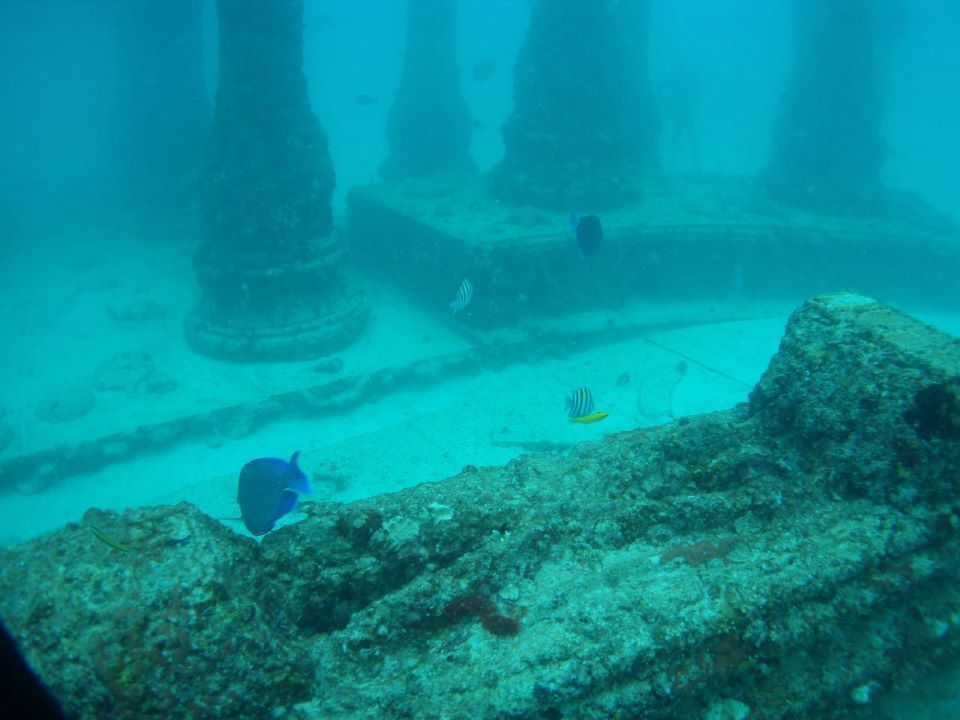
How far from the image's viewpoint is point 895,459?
2107 millimetres

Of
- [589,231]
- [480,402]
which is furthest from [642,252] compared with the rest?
[589,231]

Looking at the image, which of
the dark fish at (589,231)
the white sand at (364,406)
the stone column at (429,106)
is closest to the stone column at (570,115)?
the white sand at (364,406)

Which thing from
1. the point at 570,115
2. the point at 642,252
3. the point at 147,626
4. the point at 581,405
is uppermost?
the point at 570,115

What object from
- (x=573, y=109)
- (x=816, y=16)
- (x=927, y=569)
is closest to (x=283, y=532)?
(x=927, y=569)

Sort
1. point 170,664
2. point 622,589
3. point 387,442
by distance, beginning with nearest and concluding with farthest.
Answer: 1. point 170,664
2. point 622,589
3. point 387,442

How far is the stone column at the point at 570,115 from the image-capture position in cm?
1330

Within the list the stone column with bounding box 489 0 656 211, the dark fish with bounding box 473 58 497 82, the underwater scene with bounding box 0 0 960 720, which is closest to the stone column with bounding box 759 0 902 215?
the underwater scene with bounding box 0 0 960 720

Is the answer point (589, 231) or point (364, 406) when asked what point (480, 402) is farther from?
point (589, 231)

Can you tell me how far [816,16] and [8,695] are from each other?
2091 centimetres

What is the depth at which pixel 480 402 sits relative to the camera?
9.32m

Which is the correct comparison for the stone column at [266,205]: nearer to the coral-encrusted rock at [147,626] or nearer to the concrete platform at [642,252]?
the concrete platform at [642,252]

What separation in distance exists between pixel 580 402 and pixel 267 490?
11.5ft

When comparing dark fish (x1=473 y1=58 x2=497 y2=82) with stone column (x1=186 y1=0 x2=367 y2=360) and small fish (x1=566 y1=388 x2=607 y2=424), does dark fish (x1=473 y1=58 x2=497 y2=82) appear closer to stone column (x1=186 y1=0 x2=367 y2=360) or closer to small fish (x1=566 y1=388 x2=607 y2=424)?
stone column (x1=186 y1=0 x2=367 y2=360)

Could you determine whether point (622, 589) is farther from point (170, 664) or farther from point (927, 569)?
point (170, 664)
